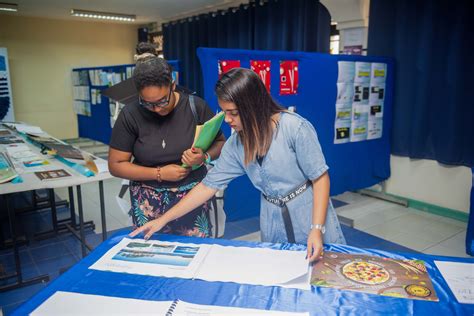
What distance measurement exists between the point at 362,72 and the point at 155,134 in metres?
2.67

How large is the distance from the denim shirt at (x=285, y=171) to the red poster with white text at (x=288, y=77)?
1.81 m

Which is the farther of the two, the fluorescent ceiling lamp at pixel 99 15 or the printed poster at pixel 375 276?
the fluorescent ceiling lamp at pixel 99 15

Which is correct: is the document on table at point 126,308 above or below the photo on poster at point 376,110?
below

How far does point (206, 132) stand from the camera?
1473 millimetres

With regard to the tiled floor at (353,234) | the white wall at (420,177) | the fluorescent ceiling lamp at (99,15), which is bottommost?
the tiled floor at (353,234)

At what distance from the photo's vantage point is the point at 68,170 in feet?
7.66

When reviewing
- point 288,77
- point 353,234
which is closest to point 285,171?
point 288,77

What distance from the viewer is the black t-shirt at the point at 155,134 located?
1.54 meters

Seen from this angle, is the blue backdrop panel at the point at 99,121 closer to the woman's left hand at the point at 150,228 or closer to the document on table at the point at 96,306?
the woman's left hand at the point at 150,228

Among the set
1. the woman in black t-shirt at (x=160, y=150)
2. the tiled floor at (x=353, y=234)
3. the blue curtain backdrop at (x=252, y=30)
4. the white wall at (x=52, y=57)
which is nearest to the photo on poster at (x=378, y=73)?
the blue curtain backdrop at (x=252, y=30)

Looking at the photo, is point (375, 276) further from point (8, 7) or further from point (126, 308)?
point (8, 7)

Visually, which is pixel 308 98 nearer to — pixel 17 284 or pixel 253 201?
pixel 253 201

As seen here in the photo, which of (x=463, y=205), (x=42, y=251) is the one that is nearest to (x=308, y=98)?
(x=463, y=205)

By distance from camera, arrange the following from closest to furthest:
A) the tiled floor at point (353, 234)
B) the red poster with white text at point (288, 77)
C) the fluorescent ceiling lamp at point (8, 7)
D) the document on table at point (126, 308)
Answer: the document on table at point (126, 308), the tiled floor at point (353, 234), the red poster with white text at point (288, 77), the fluorescent ceiling lamp at point (8, 7)
